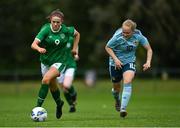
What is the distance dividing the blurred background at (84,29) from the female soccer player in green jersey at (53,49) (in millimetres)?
31546

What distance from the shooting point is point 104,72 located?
148 ft

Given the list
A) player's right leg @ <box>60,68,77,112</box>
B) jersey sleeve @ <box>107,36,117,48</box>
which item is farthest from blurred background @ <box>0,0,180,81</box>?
jersey sleeve @ <box>107,36,117,48</box>

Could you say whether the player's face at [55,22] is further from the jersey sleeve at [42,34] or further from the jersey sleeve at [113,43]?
the jersey sleeve at [113,43]

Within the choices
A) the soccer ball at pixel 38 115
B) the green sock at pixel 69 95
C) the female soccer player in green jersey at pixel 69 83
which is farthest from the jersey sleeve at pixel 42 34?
the green sock at pixel 69 95

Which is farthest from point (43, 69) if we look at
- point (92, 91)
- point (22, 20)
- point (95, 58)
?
point (22, 20)

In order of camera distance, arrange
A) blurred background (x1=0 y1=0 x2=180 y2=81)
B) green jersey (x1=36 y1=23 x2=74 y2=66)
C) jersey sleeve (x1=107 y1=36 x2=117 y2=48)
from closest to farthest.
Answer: green jersey (x1=36 y1=23 x2=74 y2=66), jersey sleeve (x1=107 y1=36 x2=117 y2=48), blurred background (x1=0 y1=0 x2=180 y2=81)

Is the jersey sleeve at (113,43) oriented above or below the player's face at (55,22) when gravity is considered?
below

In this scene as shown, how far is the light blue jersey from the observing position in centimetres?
1642

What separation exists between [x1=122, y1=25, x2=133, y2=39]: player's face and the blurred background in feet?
102

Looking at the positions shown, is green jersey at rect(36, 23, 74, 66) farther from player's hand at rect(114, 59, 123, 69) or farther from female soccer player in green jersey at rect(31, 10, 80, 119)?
player's hand at rect(114, 59, 123, 69)

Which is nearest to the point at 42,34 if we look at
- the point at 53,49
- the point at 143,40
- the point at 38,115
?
the point at 53,49

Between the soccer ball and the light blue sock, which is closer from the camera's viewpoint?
the soccer ball

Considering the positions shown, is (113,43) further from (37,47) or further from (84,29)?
(84,29)

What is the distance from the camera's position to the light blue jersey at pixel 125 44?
53.9 ft
